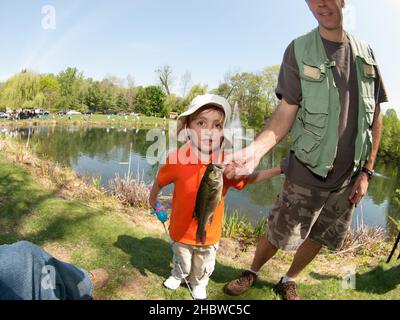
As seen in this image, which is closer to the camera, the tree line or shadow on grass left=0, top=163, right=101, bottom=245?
shadow on grass left=0, top=163, right=101, bottom=245

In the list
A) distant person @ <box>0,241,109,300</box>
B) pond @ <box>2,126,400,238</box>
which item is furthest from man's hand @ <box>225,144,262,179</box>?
pond @ <box>2,126,400,238</box>

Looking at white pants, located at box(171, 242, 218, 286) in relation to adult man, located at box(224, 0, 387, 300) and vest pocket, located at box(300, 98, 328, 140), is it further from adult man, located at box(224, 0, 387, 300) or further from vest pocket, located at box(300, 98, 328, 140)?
vest pocket, located at box(300, 98, 328, 140)

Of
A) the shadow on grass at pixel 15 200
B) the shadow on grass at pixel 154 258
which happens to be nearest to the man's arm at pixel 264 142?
the shadow on grass at pixel 154 258

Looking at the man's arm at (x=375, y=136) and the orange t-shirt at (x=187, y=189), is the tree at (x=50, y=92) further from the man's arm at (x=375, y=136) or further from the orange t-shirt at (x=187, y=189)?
the man's arm at (x=375, y=136)

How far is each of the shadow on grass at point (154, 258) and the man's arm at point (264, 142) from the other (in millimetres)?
1807

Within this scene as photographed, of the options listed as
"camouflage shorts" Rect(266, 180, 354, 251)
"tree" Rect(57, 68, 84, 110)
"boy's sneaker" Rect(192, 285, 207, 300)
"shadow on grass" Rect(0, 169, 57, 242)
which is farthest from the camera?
"tree" Rect(57, 68, 84, 110)

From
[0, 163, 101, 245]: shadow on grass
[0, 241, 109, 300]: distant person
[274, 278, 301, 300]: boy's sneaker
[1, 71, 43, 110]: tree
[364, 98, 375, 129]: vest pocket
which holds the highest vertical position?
[1, 71, 43, 110]: tree

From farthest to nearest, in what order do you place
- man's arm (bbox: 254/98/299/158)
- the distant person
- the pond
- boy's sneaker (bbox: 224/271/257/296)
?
1. the pond
2. boy's sneaker (bbox: 224/271/257/296)
3. man's arm (bbox: 254/98/299/158)
4. the distant person

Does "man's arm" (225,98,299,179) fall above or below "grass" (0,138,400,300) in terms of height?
above

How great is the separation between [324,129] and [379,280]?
103 inches

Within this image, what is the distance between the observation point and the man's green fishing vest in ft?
8.31

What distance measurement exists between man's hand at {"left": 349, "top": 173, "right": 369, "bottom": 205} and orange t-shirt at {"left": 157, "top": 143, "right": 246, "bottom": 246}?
964 mm

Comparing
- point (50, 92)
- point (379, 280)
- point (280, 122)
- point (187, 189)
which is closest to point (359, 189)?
point (280, 122)
